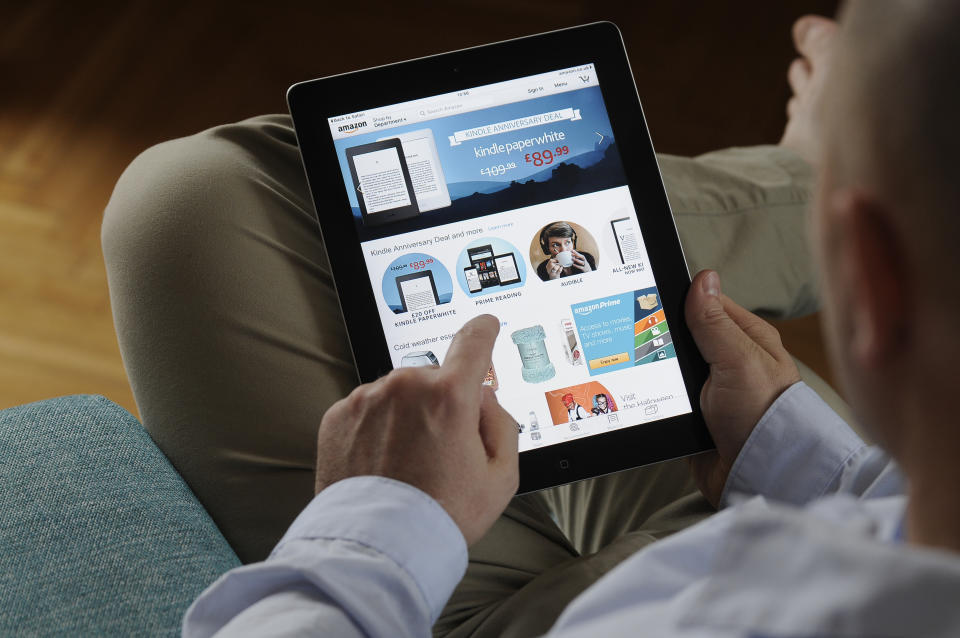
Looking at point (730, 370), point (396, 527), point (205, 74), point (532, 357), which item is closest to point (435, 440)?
point (396, 527)

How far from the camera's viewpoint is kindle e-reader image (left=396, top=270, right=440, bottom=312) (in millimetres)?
706

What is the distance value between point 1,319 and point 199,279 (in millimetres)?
780

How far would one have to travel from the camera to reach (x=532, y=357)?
2.35 ft

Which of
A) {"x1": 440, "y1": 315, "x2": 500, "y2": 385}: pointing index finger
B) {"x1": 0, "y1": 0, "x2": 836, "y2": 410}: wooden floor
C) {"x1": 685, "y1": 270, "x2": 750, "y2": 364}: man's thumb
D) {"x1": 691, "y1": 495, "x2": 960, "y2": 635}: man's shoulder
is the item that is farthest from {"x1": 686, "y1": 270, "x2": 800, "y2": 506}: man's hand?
{"x1": 0, "y1": 0, "x2": 836, "y2": 410}: wooden floor

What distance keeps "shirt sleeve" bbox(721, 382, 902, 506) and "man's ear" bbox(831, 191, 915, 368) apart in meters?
0.33

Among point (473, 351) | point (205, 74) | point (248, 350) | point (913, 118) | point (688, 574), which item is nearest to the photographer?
point (913, 118)

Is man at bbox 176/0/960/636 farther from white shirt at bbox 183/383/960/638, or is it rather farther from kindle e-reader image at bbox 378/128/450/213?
kindle e-reader image at bbox 378/128/450/213

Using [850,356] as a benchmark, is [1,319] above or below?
above

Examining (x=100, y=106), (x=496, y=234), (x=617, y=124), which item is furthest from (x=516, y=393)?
(x=100, y=106)

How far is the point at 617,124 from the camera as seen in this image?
0.75 metres

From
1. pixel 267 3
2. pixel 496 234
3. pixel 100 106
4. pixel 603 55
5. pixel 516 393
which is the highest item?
pixel 267 3

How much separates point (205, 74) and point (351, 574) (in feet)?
4.06

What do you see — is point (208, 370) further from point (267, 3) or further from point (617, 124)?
point (267, 3)

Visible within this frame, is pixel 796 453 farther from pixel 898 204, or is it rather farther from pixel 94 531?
pixel 94 531
